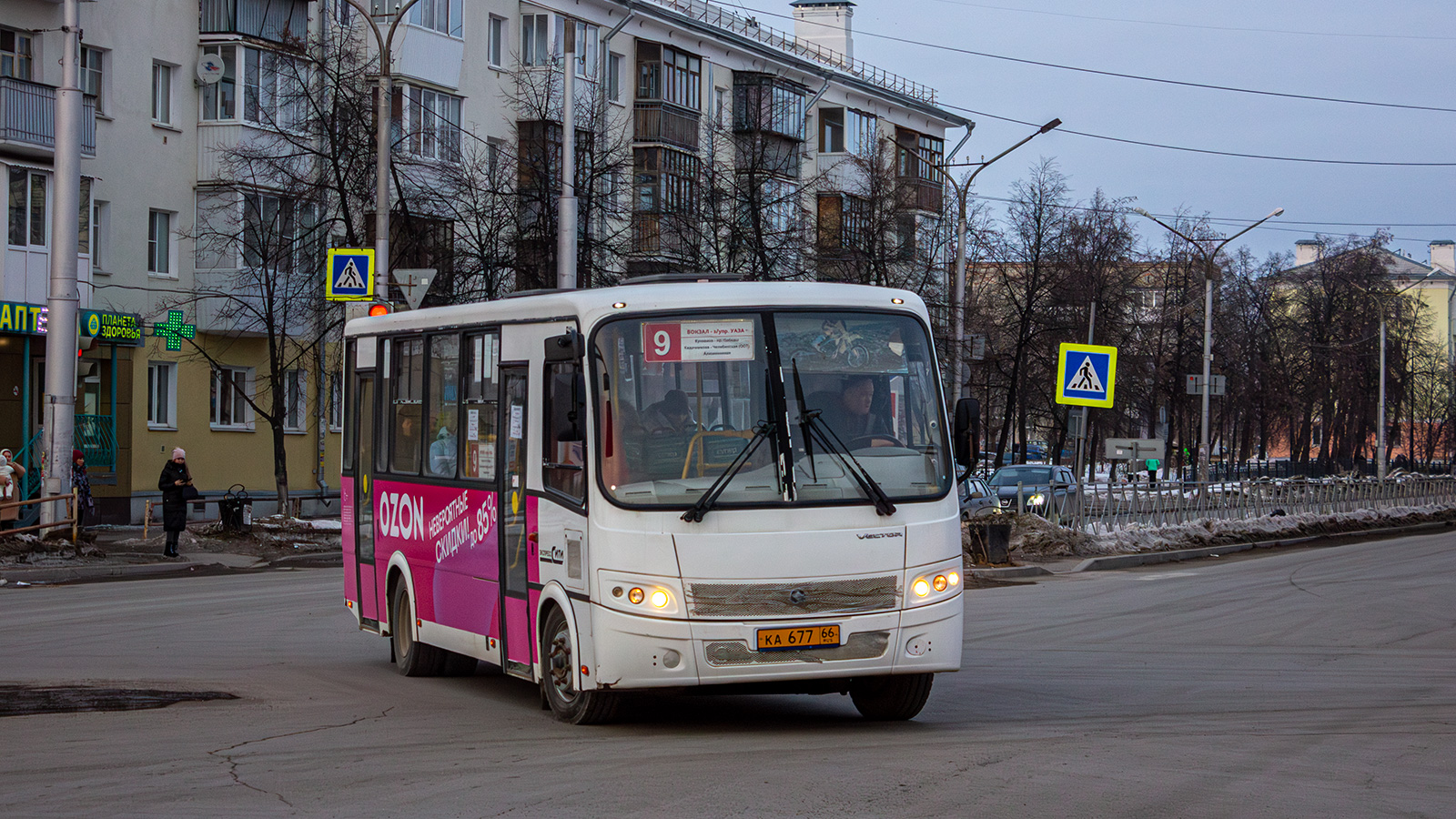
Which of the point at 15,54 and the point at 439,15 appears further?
the point at 439,15

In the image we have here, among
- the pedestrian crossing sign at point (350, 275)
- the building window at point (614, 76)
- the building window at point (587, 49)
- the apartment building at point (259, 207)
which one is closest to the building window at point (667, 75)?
the building window at point (614, 76)

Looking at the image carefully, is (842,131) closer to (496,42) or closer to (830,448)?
(496,42)

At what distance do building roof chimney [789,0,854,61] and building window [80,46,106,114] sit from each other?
3436 cm

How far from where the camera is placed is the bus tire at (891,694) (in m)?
9.99

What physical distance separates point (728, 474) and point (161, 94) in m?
31.0

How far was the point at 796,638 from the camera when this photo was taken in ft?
30.2

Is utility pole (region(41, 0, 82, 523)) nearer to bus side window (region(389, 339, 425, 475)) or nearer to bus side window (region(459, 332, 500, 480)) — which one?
bus side window (region(389, 339, 425, 475))

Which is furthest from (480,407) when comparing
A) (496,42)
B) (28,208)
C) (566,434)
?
(496,42)

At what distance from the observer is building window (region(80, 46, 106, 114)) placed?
114 ft

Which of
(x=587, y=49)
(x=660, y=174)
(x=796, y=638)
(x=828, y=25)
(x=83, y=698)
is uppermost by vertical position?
(x=828, y=25)

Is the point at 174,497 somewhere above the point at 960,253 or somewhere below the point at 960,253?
below

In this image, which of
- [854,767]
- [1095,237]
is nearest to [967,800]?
[854,767]

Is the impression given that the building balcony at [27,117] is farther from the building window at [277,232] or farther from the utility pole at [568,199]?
the utility pole at [568,199]

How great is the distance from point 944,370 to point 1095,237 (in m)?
15.5
